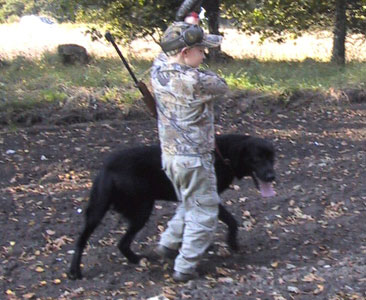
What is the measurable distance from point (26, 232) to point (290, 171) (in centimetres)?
321

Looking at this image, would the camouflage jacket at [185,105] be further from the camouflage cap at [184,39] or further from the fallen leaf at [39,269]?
the fallen leaf at [39,269]

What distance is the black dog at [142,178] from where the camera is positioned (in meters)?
4.26

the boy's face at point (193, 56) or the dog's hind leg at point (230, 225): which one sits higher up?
the boy's face at point (193, 56)

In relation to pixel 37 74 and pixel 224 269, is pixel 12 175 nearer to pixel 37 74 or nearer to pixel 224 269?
pixel 224 269

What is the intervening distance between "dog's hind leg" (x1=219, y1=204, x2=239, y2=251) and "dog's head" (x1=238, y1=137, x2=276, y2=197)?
396 mm

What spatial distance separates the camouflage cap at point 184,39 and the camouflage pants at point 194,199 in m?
0.74

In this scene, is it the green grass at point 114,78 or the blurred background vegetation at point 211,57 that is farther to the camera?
the blurred background vegetation at point 211,57

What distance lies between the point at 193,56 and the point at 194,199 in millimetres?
987

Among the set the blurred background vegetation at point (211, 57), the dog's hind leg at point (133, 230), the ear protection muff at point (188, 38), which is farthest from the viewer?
the blurred background vegetation at point (211, 57)

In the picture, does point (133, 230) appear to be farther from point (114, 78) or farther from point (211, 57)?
point (211, 57)

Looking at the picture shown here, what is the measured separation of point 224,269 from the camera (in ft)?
14.8

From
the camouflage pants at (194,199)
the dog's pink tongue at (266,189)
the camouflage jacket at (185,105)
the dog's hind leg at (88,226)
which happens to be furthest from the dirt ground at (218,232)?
the camouflage jacket at (185,105)

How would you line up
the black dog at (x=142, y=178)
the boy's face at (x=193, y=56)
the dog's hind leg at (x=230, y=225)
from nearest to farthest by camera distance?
the boy's face at (x=193, y=56) → the black dog at (x=142, y=178) → the dog's hind leg at (x=230, y=225)

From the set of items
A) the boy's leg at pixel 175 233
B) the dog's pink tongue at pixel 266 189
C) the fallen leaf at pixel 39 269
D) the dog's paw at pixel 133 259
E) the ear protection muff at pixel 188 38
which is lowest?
the fallen leaf at pixel 39 269
